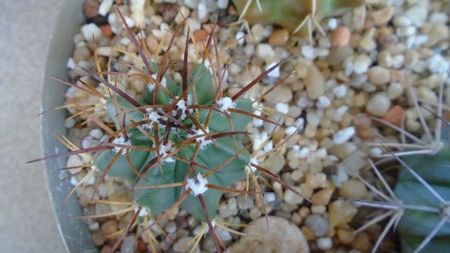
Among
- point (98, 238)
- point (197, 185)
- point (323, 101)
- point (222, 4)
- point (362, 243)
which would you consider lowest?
point (362, 243)

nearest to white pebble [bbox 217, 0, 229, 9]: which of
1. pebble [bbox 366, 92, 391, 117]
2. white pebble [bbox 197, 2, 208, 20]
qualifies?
white pebble [bbox 197, 2, 208, 20]

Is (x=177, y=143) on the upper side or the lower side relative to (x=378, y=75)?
upper

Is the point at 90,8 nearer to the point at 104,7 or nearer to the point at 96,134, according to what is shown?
the point at 104,7

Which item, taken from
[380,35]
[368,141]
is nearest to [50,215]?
[368,141]

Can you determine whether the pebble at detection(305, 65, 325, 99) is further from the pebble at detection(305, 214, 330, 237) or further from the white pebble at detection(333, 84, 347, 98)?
the pebble at detection(305, 214, 330, 237)

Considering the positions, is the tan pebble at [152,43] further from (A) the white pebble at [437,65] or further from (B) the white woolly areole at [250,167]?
(A) the white pebble at [437,65]

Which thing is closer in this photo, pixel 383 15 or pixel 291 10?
pixel 291 10

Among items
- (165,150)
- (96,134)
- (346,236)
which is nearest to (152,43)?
(96,134)
